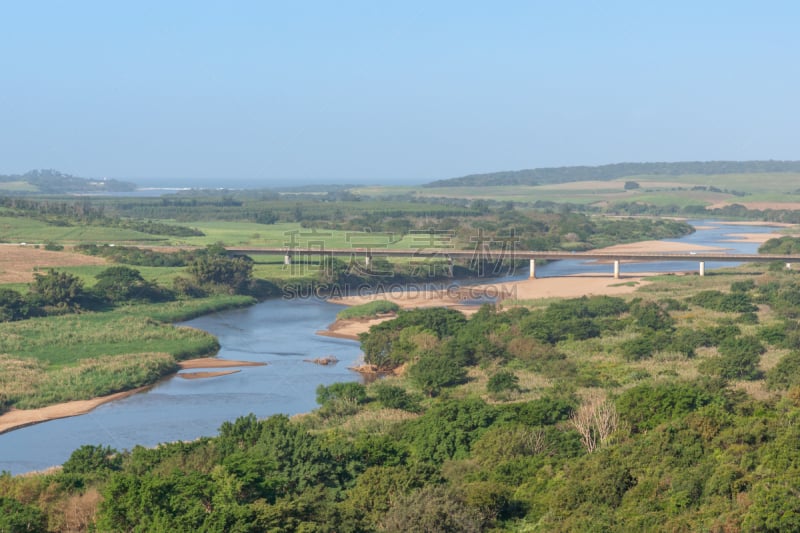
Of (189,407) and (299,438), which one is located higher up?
(299,438)

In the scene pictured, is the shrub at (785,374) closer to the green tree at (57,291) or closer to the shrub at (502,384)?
the shrub at (502,384)

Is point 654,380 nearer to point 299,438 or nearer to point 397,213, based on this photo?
point 299,438

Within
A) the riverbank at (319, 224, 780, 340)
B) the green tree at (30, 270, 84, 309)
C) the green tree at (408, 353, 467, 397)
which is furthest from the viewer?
the riverbank at (319, 224, 780, 340)

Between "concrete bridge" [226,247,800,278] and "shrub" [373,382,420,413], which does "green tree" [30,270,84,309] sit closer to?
"concrete bridge" [226,247,800,278]

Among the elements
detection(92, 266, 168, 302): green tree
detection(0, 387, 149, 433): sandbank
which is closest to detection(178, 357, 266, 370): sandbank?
detection(0, 387, 149, 433): sandbank

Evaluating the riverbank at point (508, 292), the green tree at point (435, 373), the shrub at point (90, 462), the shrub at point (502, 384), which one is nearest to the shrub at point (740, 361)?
the shrub at point (502, 384)

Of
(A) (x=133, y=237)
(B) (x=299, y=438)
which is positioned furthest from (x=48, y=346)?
(A) (x=133, y=237)

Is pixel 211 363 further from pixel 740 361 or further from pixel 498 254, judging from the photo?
pixel 498 254
